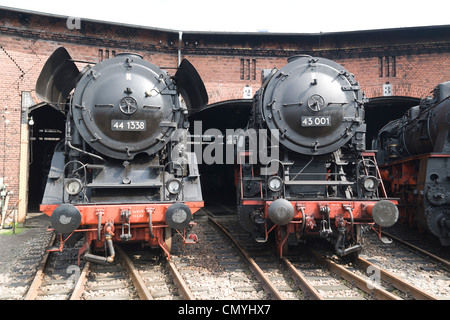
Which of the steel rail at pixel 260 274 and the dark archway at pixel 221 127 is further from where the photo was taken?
the dark archway at pixel 221 127

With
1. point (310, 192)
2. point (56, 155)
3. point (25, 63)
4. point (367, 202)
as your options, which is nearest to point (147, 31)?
point (25, 63)

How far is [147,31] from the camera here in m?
10.5

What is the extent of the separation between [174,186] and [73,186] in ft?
4.43

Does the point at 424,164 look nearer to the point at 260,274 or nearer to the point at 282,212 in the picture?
the point at 282,212

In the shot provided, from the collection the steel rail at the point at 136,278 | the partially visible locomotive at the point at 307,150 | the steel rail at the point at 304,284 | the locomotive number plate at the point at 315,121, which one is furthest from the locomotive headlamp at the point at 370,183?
the steel rail at the point at 136,278

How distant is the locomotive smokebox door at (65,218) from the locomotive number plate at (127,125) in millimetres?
1385

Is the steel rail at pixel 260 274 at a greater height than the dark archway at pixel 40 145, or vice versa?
the dark archway at pixel 40 145

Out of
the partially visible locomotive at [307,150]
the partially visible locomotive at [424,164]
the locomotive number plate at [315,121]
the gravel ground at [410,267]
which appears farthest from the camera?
the partially visible locomotive at [424,164]

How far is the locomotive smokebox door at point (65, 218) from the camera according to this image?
4.20 m

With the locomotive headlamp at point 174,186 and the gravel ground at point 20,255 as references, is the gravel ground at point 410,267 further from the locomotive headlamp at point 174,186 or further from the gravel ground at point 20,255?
the gravel ground at point 20,255

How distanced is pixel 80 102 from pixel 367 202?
173 inches

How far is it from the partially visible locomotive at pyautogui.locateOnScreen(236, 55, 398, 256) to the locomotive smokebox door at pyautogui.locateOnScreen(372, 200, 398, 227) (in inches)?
16.2

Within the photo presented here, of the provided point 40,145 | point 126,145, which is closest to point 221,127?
point 40,145
